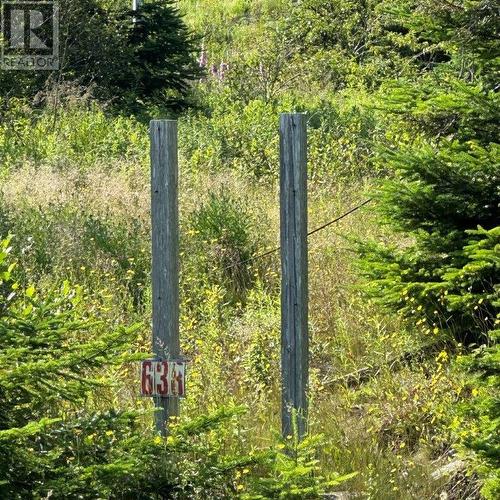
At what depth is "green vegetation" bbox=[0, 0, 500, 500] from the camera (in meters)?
3.95

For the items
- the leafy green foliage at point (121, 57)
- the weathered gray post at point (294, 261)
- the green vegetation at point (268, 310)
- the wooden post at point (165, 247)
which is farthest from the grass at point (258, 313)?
the leafy green foliage at point (121, 57)

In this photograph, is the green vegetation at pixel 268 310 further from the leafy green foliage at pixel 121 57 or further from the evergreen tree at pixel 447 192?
the leafy green foliage at pixel 121 57

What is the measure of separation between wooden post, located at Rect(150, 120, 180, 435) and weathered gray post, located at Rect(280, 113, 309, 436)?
0.50 metres

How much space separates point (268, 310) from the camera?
6789mm

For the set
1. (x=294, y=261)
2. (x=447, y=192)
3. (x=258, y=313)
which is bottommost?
(x=258, y=313)

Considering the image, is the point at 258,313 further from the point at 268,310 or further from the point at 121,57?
the point at 121,57

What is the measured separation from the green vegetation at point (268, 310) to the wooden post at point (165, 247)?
0.83 feet

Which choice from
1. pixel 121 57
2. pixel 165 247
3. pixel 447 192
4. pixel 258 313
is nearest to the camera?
pixel 165 247

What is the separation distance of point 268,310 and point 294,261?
181 cm

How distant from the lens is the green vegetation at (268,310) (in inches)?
155

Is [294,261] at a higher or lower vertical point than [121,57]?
lower

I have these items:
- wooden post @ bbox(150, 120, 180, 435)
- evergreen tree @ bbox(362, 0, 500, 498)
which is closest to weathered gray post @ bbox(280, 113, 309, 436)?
wooden post @ bbox(150, 120, 180, 435)

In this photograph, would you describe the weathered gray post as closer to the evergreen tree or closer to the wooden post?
the wooden post

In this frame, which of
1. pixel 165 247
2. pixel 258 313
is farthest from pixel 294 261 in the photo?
pixel 258 313
